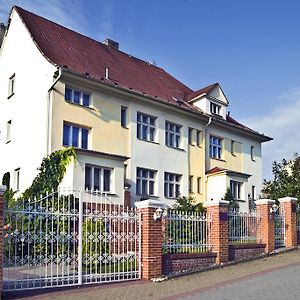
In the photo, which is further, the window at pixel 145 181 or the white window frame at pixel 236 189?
the white window frame at pixel 236 189

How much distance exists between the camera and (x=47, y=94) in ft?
72.2

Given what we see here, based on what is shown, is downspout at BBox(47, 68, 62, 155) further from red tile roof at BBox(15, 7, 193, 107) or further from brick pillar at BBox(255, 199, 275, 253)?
brick pillar at BBox(255, 199, 275, 253)

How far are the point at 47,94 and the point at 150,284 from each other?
12479mm

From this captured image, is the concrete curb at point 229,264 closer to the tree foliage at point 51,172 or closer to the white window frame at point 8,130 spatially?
the tree foliage at point 51,172

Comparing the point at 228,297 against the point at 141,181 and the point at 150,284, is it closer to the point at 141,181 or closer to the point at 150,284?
the point at 150,284

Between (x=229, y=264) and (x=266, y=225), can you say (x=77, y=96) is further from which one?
(x=229, y=264)

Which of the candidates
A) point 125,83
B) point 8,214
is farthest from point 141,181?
point 8,214

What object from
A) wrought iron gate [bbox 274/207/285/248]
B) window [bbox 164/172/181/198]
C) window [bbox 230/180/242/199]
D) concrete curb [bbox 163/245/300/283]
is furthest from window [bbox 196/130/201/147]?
concrete curb [bbox 163/245/300/283]

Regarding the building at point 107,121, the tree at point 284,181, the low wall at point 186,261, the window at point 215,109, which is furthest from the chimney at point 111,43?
the low wall at point 186,261

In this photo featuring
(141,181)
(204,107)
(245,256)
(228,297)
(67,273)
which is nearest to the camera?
(228,297)

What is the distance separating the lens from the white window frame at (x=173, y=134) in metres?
27.6

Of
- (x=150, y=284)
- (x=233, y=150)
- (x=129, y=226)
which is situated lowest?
(x=150, y=284)

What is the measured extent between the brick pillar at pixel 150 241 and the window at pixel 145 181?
1207 cm

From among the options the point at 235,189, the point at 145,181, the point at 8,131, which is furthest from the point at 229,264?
the point at 235,189
